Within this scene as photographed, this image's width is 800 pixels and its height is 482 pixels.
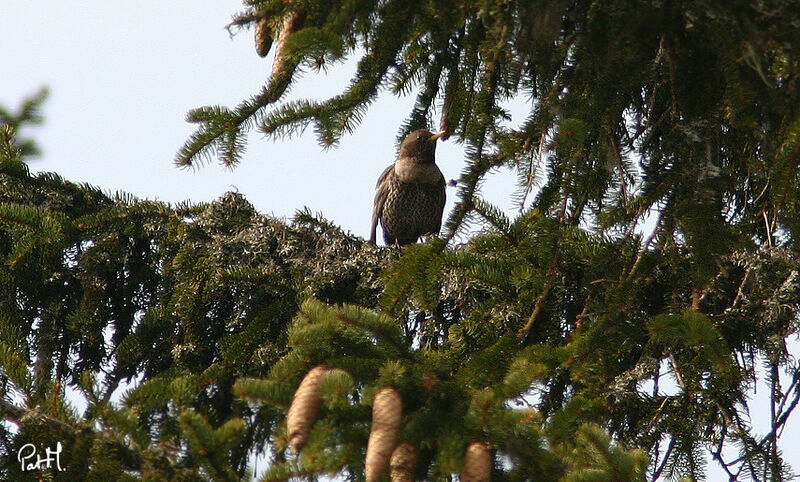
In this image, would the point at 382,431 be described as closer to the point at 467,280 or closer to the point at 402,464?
the point at 402,464

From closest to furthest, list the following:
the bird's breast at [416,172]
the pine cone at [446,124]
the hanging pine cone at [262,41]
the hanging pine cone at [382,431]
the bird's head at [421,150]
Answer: the hanging pine cone at [382,431], the hanging pine cone at [262,41], the pine cone at [446,124], the bird's head at [421,150], the bird's breast at [416,172]

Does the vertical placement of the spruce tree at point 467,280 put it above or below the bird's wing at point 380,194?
below

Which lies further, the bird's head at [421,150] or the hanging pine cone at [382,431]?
the bird's head at [421,150]

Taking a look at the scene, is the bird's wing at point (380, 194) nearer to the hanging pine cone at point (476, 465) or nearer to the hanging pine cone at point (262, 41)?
the hanging pine cone at point (262, 41)

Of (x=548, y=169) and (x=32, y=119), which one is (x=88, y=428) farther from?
(x=32, y=119)

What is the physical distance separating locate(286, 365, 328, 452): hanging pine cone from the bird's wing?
405 centimetres

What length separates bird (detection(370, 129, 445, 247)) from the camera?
233 inches

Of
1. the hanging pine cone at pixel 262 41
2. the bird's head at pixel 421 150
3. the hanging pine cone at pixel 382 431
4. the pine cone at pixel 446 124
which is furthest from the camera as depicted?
the bird's head at pixel 421 150

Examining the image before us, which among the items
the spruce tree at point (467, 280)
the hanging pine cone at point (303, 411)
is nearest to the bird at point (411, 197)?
the spruce tree at point (467, 280)

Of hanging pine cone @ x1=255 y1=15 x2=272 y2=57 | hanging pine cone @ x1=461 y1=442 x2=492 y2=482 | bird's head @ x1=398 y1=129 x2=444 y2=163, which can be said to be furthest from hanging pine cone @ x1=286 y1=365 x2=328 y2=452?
bird's head @ x1=398 y1=129 x2=444 y2=163

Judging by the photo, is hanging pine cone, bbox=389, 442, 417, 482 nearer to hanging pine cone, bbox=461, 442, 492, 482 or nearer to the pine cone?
hanging pine cone, bbox=461, 442, 492, 482

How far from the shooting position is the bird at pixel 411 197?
5.91 m

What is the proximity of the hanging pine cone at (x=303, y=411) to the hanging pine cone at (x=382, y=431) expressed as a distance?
0.42 feet

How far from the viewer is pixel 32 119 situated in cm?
442
